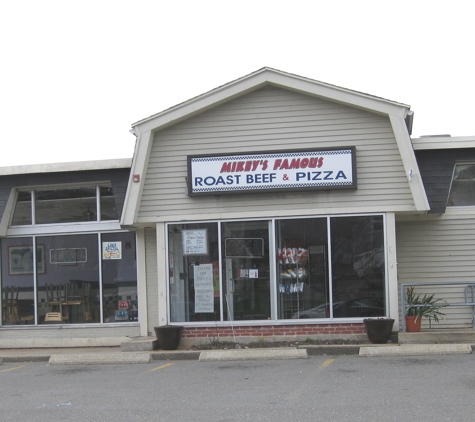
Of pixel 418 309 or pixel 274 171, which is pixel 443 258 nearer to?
pixel 418 309

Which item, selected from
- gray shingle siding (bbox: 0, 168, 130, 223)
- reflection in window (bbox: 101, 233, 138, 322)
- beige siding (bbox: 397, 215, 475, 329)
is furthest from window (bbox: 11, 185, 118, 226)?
beige siding (bbox: 397, 215, 475, 329)

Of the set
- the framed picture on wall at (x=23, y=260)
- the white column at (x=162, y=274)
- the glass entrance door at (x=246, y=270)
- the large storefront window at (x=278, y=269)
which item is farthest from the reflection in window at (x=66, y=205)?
the glass entrance door at (x=246, y=270)

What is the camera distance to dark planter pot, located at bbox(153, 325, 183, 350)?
14.3 metres

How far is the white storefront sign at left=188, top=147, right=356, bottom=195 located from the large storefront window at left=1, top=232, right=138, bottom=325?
2704mm

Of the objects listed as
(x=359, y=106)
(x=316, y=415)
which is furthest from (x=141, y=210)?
(x=316, y=415)

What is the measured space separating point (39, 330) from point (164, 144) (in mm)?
5565

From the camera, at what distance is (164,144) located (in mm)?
15055

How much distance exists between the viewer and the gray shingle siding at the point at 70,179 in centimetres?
1592

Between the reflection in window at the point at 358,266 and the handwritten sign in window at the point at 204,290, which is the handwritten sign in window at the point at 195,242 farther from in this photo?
the reflection in window at the point at 358,266

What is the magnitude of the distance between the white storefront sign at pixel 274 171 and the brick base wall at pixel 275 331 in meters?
2.97

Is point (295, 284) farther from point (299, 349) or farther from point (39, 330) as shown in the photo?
point (39, 330)

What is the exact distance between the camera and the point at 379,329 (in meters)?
13.8

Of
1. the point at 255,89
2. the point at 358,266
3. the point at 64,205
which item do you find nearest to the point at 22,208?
the point at 64,205

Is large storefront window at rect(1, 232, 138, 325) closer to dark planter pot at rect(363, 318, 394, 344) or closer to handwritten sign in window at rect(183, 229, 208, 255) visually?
handwritten sign in window at rect(183, 229, 208, 255)
